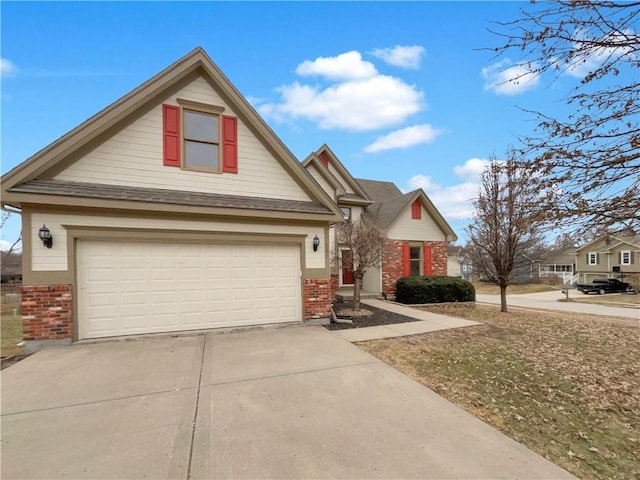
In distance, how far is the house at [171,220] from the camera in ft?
19.7

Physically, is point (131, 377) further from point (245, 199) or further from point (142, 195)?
point (245, 199)

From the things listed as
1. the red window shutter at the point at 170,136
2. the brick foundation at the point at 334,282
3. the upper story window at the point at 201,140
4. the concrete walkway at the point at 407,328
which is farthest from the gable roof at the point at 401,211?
the red window shutter at the point at 170,136

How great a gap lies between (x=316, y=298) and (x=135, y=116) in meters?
6.26

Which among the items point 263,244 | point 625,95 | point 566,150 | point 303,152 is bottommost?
point 263,244

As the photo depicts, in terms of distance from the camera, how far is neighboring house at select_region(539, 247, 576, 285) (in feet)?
129

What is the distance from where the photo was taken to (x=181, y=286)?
6.87 meters

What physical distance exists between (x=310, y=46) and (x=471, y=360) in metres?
10.5

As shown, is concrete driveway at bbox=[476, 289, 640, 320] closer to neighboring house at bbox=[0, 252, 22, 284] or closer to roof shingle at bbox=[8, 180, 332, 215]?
roof shingle at bbox=[8, 180, 332, 215]

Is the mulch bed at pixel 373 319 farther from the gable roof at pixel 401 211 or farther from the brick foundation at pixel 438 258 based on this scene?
the brick foundation at pixel 438 258

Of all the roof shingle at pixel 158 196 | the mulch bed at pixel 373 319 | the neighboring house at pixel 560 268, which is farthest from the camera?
the neighboring house at pixel 560 268

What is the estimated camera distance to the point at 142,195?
6.47 m

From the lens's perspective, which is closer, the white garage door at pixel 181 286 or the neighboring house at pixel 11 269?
the white garage door at pixel 181 286

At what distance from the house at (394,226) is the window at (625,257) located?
1225 inches

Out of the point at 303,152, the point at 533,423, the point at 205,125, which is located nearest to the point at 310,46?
the point at 205,125
